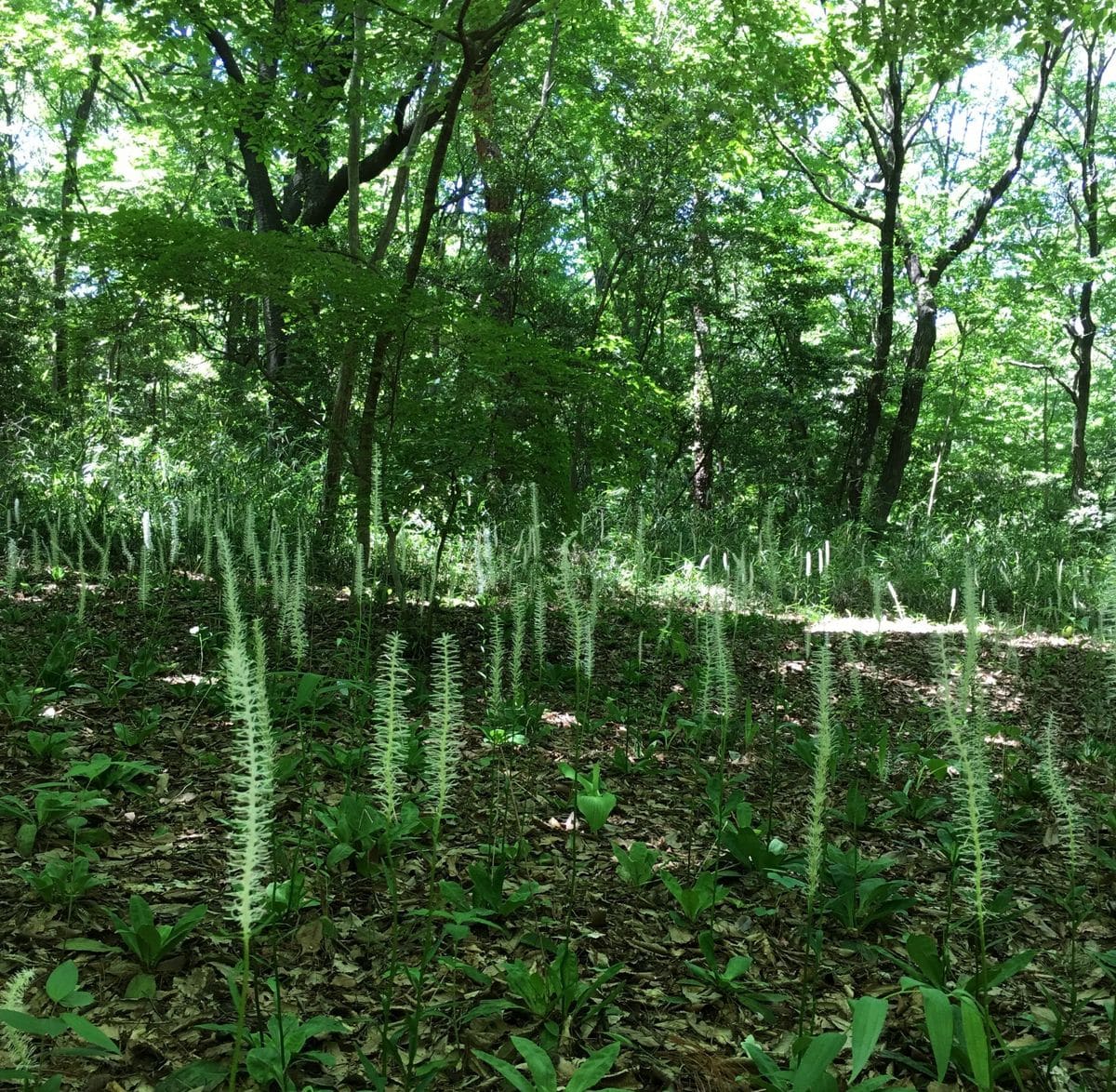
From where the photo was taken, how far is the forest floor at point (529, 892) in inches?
75.0

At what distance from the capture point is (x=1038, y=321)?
54.0 ft

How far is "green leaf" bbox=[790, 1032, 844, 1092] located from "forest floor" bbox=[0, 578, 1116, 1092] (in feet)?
0.42

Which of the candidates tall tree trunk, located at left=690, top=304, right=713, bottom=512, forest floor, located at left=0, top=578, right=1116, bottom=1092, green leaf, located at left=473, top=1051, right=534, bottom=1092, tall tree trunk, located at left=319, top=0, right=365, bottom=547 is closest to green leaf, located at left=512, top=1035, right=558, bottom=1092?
green leaf, located at left=473, top=1051, right=534, bottom=1092

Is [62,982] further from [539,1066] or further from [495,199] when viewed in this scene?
[495,199]

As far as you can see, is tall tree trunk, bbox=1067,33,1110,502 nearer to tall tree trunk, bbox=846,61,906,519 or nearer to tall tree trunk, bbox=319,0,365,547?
→ tall tree trunk, bbox=846,61,906,519

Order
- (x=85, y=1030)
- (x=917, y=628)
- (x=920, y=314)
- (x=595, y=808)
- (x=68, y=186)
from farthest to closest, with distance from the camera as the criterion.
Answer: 1. (x=68, y=186)
2. (x=920, y=314)
3. (x=917, y=628)
4. (x=595, y=808)
5. (x=85, y=1030)

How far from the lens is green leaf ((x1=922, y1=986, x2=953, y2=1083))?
1.65m

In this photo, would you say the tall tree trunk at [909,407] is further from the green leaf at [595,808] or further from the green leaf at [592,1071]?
the green leaf at [592,1071]

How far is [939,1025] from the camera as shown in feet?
5.46

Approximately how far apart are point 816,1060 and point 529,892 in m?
1.00

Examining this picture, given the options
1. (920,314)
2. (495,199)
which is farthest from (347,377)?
(920,314)

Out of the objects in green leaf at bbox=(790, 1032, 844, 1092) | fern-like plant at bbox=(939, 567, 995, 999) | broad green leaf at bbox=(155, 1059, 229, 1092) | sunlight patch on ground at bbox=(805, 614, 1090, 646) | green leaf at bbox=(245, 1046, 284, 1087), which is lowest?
broad green leaf at bbox=(155, 1059, 229, 1092)

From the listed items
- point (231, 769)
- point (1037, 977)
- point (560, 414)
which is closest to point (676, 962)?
point (1037, 977)

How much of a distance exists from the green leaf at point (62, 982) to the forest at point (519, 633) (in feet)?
0.05
